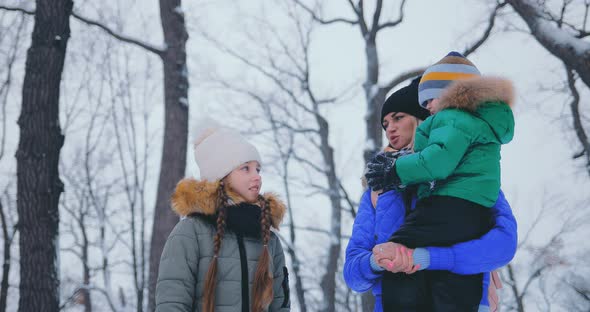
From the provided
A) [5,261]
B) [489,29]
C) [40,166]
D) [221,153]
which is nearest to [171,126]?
[40,166]

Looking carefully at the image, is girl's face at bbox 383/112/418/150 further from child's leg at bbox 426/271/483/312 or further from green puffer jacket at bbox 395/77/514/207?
child's leg at bbox 426/271/483/312

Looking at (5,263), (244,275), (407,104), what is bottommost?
(244,275)

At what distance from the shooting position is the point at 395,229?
2100 mm

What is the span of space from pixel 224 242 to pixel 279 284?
44 cm

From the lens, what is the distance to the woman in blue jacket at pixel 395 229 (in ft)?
6.04

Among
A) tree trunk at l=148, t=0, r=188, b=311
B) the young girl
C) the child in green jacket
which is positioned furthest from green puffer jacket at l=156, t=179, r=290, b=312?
tree trunk at l=148, t=0, r=188, b=311

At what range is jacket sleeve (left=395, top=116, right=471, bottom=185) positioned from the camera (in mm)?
1848

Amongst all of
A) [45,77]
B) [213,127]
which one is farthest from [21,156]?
[213,127]

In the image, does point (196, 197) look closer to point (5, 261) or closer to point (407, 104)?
point (407, 104)

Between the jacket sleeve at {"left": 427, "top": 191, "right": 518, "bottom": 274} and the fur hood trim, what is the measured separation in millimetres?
507

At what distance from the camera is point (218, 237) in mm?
2490

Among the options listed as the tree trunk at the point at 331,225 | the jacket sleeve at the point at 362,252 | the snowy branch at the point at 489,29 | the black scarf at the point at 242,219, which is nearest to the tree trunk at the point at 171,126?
the black scarf at the point at 242,219

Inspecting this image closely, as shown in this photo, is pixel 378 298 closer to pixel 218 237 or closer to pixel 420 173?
pixel 420 173

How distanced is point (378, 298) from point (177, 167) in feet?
16.6
